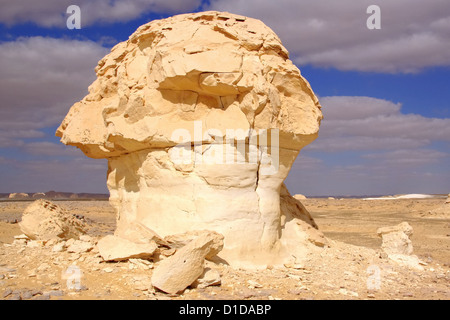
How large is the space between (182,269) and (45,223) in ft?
12.6

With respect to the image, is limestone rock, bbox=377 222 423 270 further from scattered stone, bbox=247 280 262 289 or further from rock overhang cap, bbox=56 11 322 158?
scattered stone, bbox=247 280 262 289

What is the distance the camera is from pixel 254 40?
7.54 meters

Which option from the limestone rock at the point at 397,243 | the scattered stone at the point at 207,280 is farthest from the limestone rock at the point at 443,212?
the scattered stone at the point at 207,280

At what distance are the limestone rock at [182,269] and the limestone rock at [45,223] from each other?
337cm

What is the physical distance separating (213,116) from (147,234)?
2.20 meters

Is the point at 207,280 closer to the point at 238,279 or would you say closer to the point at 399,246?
the point at 238,279

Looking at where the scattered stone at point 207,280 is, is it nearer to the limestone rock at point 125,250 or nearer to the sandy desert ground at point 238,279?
the sandy desert ground at point 238,279

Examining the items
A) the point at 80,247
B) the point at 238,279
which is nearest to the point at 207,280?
the point at 238,279

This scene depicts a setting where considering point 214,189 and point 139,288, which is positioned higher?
point 214,189

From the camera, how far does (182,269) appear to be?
5.70 m

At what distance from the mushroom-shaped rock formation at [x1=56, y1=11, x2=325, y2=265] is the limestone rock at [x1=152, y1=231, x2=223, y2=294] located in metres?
1.10
